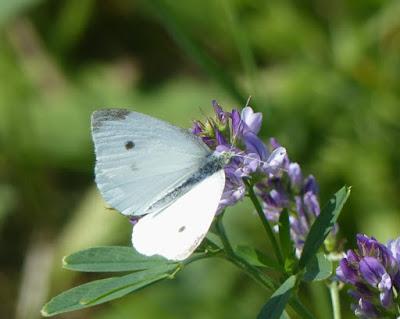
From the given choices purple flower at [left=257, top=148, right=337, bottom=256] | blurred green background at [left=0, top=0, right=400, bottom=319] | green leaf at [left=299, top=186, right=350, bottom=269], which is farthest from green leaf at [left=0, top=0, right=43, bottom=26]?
green leaf at [left=299, top=186, right=350, bottom=269]

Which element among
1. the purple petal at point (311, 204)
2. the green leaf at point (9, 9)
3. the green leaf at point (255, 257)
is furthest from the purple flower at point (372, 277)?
→ the green leaf at point (9, 9)

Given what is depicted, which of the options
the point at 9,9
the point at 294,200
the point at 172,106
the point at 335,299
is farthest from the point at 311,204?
the point at 9,9

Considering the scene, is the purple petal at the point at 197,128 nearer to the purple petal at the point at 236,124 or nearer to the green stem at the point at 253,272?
the purple petal at the point at 236,124

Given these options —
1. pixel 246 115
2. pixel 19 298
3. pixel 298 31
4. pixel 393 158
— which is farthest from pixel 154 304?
pixel 246 115

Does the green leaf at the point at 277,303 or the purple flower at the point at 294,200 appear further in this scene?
the purple flower at the point at 294,200

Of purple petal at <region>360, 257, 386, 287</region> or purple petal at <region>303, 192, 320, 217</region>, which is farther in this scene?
purple petal at <region>303, 192, 320, 217</region>

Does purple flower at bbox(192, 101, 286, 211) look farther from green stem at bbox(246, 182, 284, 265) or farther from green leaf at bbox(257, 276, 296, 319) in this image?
green leaf at bbox(257, 276, 296, 319)

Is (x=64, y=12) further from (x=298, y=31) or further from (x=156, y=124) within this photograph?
(x=156, y=124)
